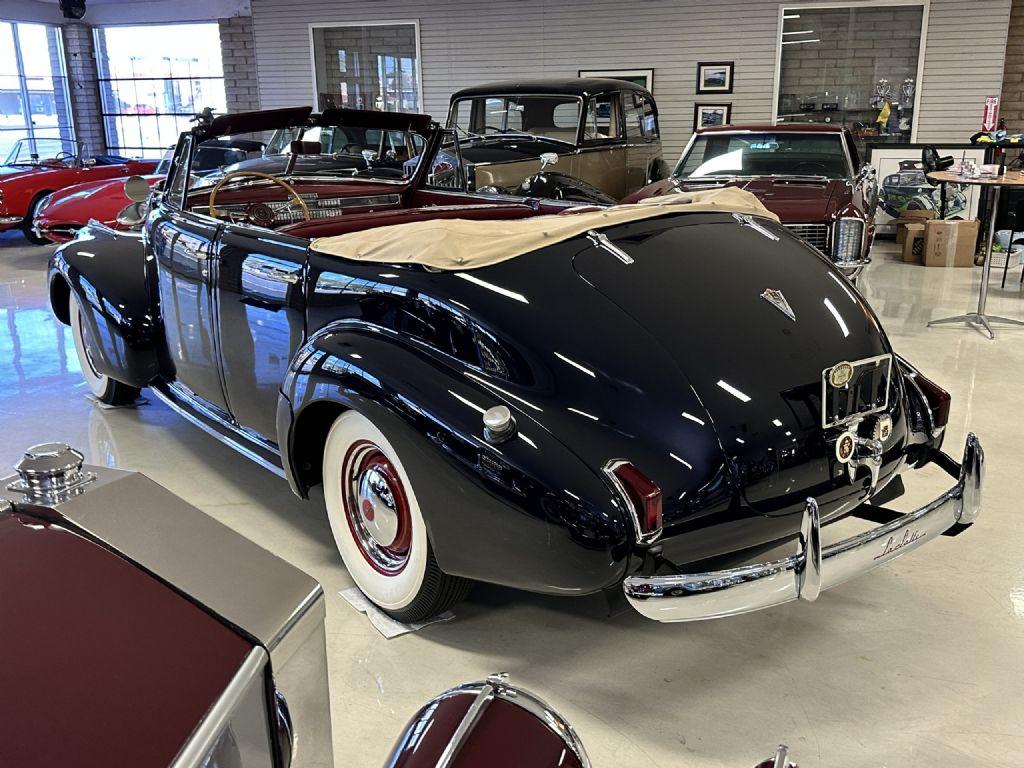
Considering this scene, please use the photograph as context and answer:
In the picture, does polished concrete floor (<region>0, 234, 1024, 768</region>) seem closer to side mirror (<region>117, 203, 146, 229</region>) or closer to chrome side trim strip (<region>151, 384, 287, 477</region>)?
chrome side trim strip (<region>151, 384, 287, 477</region>)

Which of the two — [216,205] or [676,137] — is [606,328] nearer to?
[216,205]

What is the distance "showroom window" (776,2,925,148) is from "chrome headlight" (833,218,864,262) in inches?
212

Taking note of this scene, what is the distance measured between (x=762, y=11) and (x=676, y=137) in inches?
76.0

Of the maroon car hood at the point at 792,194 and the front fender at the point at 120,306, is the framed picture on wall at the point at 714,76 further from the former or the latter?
the front fender at the point at 120,306

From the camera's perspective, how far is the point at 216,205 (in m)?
4.55

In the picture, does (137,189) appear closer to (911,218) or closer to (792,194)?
(792,194)

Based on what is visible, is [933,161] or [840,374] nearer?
[840,374]

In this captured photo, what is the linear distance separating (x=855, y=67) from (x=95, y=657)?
484 inches

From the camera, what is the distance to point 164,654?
988mm

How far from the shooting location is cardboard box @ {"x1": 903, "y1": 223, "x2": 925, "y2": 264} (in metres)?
9.20

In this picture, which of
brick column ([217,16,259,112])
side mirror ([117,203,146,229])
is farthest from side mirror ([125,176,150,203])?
brick column ([217,16,259,112])

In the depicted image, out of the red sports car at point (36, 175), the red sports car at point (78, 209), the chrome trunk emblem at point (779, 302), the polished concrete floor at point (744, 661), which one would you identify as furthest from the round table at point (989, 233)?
the red sports car at point (36, 175)

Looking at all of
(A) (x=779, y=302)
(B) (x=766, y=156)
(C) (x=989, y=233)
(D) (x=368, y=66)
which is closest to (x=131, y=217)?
(A) (x=779, y=302)

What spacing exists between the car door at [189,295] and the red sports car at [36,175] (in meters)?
6.32
